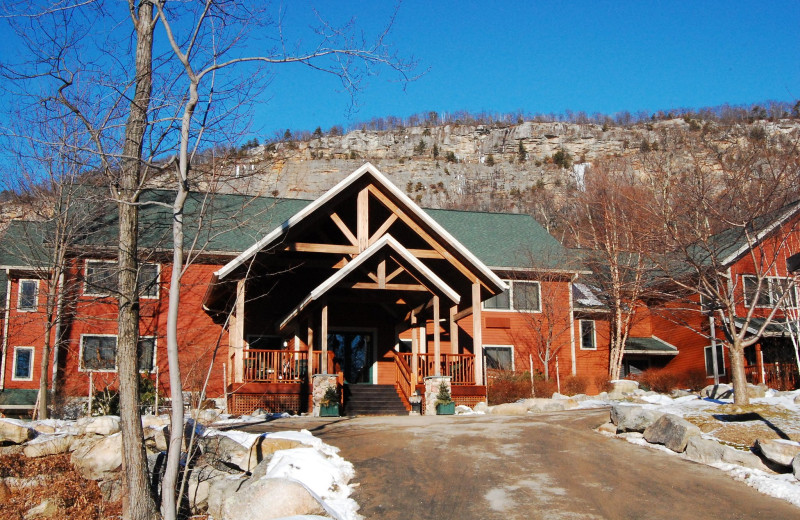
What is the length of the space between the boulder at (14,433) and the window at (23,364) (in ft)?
47.0

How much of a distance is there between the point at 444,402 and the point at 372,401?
2.41 m

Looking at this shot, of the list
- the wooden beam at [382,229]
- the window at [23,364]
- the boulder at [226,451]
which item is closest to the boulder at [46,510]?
the boulder at [226,451]

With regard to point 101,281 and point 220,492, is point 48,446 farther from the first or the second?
point 101,281

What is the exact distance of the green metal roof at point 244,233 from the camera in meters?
22.7

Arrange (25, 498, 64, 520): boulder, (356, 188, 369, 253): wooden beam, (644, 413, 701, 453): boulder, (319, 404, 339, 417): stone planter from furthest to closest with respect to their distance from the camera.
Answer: (356, 188, 369, 253): wooden beam < (319, 404, 339, 417): stone planter < (644, 413, 701, 453): boulder < (25, 498, 64, 520): boulder

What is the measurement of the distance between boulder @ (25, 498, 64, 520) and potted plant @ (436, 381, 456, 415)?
10.9 m

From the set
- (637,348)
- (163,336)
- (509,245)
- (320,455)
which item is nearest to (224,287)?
(163,336)

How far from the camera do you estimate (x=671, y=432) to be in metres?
13.4

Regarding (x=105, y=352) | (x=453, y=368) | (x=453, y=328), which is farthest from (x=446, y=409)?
(x=105, y=352)

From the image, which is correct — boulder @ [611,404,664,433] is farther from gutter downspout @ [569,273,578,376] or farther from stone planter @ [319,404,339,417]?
gutter downspout @ [569,273,578,376]

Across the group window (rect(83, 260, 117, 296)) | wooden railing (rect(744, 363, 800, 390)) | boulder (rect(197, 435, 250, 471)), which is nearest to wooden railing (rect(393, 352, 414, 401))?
window (rect(83, 260, 117, 296))

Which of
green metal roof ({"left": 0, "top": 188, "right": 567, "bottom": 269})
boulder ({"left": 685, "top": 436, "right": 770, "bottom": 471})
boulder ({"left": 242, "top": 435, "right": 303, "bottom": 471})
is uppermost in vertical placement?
green metal roof ({"left": 0, "top": 188, "right": 567, "bottom": 269})

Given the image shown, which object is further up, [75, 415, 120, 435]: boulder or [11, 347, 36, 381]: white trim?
[11, 347, 36, 381]: white trim

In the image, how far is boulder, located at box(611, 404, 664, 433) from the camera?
14.4 meters
